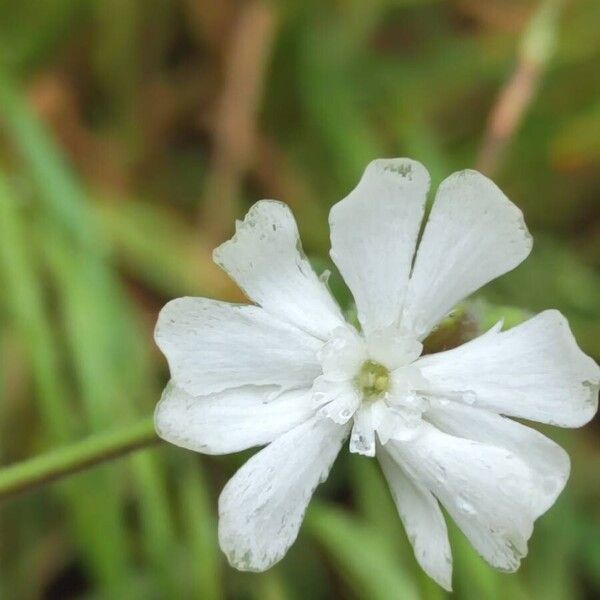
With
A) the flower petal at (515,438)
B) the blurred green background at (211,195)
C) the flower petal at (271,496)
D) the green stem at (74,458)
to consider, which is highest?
the green stem at (74,458)

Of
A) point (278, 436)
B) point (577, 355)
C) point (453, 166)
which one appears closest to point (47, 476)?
point (278, 436)

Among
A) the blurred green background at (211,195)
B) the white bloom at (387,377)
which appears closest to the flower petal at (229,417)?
the white bloom at (387,377)

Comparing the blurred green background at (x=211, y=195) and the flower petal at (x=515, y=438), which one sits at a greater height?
the flower petal at (x=515, y=438)

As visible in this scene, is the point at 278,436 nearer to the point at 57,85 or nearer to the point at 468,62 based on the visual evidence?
the point at 468,62

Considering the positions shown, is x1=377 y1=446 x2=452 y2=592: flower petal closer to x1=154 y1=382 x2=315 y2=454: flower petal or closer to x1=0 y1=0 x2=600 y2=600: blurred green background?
x1=154 y1=382 x2=315 y2=454: flower petal

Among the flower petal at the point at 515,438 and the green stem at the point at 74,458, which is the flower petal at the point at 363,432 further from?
the green stem at the point at 74,458
